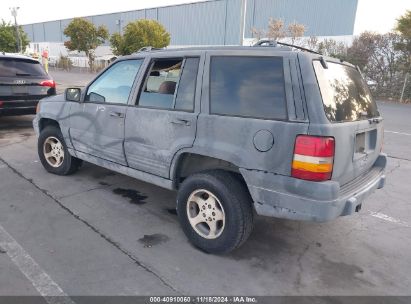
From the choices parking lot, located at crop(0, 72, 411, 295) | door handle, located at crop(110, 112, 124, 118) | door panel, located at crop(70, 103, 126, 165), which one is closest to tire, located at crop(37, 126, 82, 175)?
parking lot, located at crop(0, 72, 411, 295)

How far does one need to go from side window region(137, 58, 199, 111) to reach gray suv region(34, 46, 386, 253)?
1cm

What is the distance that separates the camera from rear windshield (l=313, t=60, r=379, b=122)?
2727 millimetres

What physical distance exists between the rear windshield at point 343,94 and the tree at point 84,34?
38633mm

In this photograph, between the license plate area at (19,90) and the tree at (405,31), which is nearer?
the license plate area at (19,90)

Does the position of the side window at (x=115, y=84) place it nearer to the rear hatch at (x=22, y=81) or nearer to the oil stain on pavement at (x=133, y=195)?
the oil stain on pavement at (x=133, y=195)

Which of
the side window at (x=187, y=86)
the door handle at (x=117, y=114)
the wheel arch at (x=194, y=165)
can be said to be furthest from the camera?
the door handle at (x=117, y=114)

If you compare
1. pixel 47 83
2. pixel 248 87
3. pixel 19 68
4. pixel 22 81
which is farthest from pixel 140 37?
pixel 248 87

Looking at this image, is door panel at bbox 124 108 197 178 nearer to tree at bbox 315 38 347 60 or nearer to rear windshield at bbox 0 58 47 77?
rear windshield at bbox 0 58 47 77

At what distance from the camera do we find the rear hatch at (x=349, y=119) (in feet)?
8.79

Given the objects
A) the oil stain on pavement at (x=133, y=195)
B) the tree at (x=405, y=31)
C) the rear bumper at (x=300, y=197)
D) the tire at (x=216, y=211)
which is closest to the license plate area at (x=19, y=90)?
the oil stain on pavement at (x=133, y=195)

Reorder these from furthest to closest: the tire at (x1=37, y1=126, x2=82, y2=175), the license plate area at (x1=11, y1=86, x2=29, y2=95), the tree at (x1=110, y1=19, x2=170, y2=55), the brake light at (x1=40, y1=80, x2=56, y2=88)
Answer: the tree at (x1=110, y1=19, x2=170, y2=55) < the brake light at (x1=40, y1=80, x2=56, y2=88) < the license plate area at (x1=11, y1=86, x2=29, y2=95) < the tire at (x1=37, y1=126, x2=82, y2=175)

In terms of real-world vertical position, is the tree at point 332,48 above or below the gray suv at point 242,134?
above

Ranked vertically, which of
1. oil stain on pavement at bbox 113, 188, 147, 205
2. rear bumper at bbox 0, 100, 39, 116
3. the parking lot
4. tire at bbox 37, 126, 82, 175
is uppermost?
rear bumper at bbox 0, 100, 39, 116

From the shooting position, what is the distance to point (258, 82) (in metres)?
2.86
